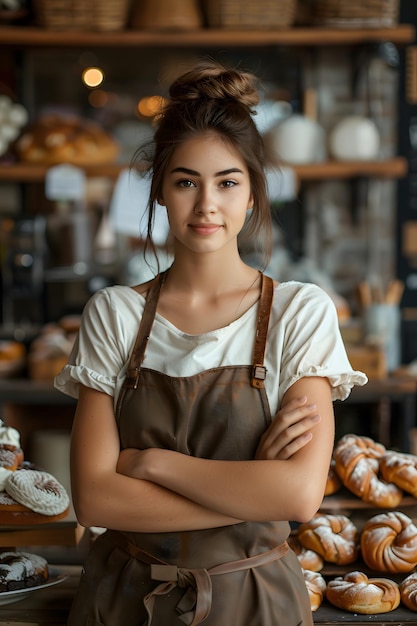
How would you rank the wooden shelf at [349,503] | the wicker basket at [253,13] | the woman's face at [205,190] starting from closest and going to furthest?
the woman's face at [205,190]
the wooden shelf at [349,503]
the wicker basket at [253,13]

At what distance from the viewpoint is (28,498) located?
4.87 feet

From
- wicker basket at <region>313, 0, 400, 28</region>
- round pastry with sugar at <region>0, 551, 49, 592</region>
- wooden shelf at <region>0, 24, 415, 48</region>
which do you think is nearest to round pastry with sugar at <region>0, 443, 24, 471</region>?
round pastry with sugar at <region>0, 551, 49, 592</region>

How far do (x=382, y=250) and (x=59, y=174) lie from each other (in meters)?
1.41

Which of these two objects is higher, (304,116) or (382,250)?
(304,116)

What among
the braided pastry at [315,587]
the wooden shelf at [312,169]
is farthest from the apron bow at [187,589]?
the wooden shelf at [312,169]

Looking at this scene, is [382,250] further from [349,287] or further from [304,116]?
[304,116]

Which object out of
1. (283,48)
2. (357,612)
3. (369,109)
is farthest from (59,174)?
(357,612)

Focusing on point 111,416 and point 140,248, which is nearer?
point 111,416

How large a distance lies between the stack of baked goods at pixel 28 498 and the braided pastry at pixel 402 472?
571mm

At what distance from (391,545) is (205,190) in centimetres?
68

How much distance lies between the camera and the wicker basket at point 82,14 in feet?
11.6

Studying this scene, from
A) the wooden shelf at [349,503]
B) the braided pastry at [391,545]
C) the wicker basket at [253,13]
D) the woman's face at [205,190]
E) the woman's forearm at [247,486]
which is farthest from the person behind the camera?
the wicker basket at [253,13]

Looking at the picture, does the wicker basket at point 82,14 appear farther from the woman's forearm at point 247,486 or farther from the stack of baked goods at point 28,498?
the woman's forearm at point 247,486

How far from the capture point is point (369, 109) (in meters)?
3.74
